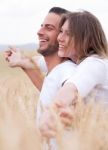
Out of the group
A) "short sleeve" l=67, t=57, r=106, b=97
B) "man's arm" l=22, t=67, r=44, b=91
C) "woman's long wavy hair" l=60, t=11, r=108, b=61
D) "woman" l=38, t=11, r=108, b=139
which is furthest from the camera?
"man's arm" l=22, t=67, r=44, b=91

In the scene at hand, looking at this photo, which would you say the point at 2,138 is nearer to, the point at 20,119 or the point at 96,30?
the point at 20,119

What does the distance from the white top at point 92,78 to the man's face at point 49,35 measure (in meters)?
0.86

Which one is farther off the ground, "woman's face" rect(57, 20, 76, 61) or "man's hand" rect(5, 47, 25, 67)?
"woman's face" rect(57, 20, 76, 61)

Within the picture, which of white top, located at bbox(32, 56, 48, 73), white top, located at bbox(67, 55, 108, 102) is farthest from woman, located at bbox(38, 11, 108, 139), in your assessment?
white top, located at bbox(32, 56, 48, 73)

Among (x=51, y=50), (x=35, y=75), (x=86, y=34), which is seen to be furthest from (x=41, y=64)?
(x=86, y=34)

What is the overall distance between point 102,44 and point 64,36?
0.19 metres

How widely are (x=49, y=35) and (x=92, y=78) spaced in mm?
1076

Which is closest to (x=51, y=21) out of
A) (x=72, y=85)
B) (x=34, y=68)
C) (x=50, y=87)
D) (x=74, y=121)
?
(x=34, y=68)

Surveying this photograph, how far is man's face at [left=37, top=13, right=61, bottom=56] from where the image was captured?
2.34 meters

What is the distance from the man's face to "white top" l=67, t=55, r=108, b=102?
2.83 ft

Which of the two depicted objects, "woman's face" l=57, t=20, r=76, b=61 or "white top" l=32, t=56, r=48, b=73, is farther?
"white top" l=32, t=56, r=48, b=73

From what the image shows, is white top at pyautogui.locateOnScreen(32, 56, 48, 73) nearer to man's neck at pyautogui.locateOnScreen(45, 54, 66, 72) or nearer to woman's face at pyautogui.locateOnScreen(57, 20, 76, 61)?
man's neck at pyautogui.locateOnScreen(45, 54, 66, 72)

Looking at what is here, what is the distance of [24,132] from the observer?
1.97 feet

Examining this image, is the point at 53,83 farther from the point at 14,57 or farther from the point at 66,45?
the point at 14,57
